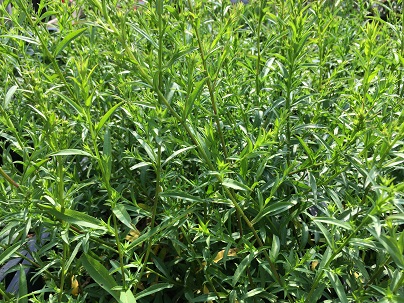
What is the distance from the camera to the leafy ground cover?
1.30m

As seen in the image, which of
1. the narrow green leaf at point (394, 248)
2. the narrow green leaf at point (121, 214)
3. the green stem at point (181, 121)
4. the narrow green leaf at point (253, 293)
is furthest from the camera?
the narrow green leaf at point (253, 293)

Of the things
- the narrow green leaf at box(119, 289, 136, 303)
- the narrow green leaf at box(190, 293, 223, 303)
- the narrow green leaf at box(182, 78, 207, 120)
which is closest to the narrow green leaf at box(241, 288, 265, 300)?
the narrow green leaf at box(190, 293, 223, 303)

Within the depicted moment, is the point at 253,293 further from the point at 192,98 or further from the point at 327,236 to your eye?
the point at 192,98

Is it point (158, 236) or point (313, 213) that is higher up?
point (158, 236)

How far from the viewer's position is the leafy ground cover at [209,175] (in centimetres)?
130

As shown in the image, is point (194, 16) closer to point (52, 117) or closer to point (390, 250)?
point (52, 117)

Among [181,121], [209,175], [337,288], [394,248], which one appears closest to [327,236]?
[337,288]

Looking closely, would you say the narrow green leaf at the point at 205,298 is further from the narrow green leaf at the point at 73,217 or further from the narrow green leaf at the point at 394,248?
the narrow green leaf at the point at 394,248

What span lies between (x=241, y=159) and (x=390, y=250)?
0.48 metres

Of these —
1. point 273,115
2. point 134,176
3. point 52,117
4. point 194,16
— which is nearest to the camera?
point 52,117

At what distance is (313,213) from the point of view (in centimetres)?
182

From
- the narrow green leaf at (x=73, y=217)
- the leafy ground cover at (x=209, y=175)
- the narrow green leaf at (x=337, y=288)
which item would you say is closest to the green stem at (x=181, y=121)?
the leafy ground cover at (x=209, y=175)

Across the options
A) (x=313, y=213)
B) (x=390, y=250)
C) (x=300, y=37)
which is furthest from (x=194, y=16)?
(x=313, y=213)

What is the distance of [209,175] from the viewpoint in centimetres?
148
